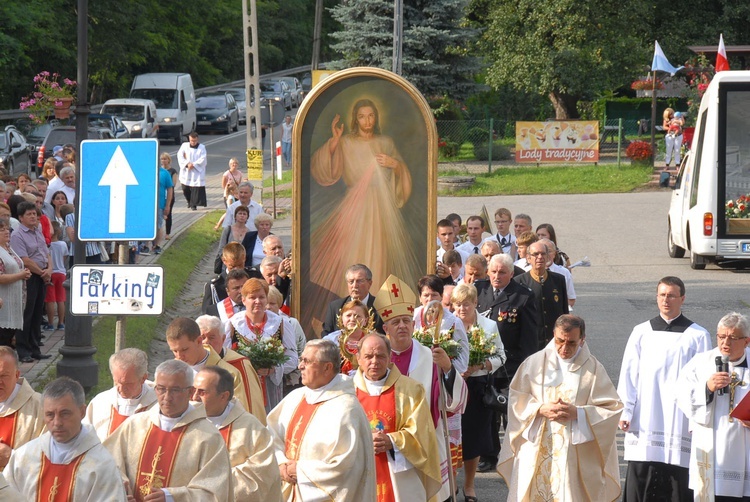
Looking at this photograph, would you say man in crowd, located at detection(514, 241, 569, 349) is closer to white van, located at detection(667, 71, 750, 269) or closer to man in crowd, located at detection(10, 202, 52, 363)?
man in crowd, located at detection(10, 202, 52, 363)

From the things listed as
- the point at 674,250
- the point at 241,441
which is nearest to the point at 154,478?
the point at 241,441

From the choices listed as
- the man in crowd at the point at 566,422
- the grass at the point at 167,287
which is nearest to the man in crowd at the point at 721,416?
the man in crowd at the point at 566,422

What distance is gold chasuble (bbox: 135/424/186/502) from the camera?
6176 millimetres

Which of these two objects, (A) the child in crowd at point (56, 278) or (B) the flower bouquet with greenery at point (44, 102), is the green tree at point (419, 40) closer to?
(B) the flower bouquet with greenery at point (44, 102)

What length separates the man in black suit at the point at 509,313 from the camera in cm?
1051

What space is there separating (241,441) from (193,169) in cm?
1971

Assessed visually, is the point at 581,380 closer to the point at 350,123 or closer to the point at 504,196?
the point at 350,123

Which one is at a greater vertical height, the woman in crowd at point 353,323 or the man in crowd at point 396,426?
the woman in crowd at point 353,323

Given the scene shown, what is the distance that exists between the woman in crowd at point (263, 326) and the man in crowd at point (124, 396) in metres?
2.29

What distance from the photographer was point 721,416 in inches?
324

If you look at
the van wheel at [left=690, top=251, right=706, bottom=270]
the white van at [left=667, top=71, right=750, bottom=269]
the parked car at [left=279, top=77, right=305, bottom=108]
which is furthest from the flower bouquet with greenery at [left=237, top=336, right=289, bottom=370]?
the parked car at [left=279, top=77, right=305, bottom=108]

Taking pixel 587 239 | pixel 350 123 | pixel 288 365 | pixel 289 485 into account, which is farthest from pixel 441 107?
pixel 289 485

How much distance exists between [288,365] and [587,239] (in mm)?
16354

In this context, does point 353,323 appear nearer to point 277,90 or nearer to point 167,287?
point 167,287
